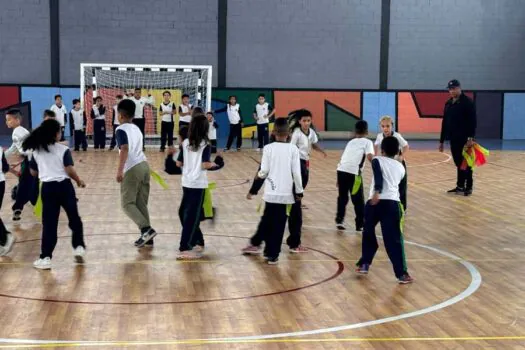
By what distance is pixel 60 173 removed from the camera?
902cm

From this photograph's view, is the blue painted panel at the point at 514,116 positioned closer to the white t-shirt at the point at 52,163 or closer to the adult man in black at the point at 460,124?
the adult man in black at the point at 460,124

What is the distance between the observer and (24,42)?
27375 millimetres

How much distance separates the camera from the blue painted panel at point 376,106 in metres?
29.4

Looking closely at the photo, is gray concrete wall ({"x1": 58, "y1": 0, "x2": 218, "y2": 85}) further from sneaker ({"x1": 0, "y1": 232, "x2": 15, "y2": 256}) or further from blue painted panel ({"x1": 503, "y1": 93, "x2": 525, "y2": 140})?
sneaker ({"x1": 0, "y1": 232, "x2": 15, "y2": 256})

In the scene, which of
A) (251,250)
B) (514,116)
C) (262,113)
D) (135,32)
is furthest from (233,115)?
(251,250)

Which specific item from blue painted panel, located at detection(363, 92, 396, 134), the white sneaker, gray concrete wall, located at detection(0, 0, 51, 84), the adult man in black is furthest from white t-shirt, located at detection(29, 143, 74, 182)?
blue painted panel, located at detection(363, 92, 396, 134)

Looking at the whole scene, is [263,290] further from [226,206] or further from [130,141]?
[226,206]

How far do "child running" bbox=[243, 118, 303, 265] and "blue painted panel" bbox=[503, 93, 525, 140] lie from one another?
22.4 meters

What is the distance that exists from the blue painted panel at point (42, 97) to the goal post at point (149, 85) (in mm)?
1386

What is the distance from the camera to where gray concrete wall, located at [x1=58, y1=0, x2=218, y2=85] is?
1088 inches

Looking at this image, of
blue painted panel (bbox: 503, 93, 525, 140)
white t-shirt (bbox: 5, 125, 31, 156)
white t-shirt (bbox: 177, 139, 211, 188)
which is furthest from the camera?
blue painted panel (bbox: 503, 93, 525, 140)

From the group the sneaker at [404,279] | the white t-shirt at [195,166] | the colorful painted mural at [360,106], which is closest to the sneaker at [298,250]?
the white t-shirt at [195,166]

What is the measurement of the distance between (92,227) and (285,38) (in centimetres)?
1801

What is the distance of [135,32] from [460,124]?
1525 cm
